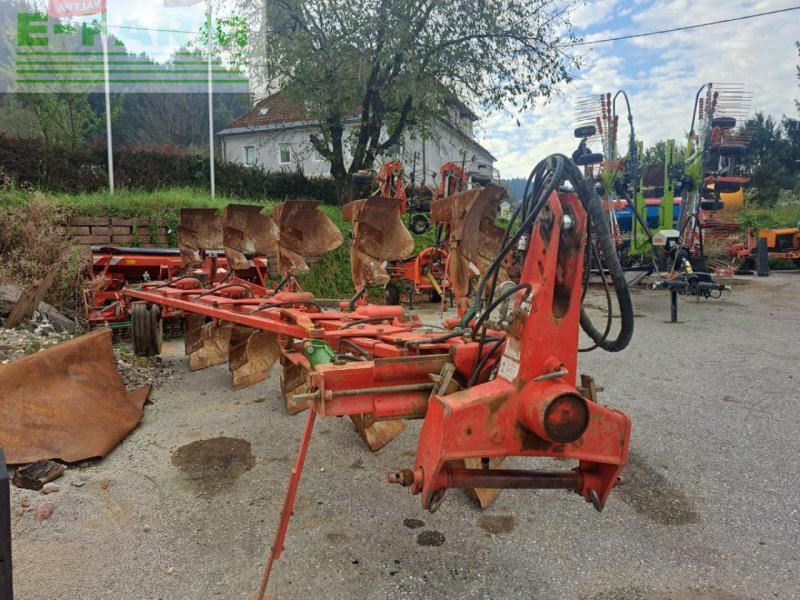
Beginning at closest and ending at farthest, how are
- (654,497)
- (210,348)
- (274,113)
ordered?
(654,497)
(210,348)
(274,113)

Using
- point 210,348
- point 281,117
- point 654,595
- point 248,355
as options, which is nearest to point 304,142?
point 281,117

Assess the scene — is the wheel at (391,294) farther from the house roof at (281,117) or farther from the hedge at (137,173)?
the house roof at (281,117)

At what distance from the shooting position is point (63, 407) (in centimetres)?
338

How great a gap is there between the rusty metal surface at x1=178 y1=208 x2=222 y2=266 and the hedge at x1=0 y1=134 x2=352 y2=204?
4.73 meters

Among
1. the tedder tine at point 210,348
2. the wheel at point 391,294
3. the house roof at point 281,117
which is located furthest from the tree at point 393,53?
the tedder tine at point 210,348

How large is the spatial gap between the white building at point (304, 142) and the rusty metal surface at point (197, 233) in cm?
516

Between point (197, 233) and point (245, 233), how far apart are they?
3.71 feet

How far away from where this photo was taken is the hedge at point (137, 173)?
9984mm

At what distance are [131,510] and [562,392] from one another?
2226 mm

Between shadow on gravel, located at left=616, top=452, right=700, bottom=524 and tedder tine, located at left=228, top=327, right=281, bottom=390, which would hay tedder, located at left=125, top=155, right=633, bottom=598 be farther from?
tedder tine, located at left=228, top=327, right=281, bottom=390

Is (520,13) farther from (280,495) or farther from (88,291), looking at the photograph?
(280,495)

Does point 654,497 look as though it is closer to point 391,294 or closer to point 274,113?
point 391,294

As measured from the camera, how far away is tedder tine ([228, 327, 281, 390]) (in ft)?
16.0

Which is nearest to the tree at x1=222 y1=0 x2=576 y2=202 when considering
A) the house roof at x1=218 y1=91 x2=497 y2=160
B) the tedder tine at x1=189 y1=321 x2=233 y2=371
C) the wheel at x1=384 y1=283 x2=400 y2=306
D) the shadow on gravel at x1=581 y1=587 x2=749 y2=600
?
the house roof at x1=218 y1=91 x2=497 y2=160
